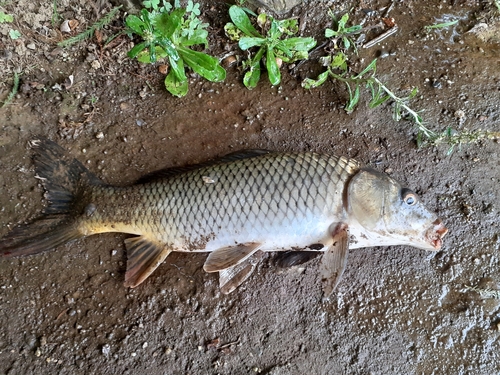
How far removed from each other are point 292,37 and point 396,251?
5.77ft

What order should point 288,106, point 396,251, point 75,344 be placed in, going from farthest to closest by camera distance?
1. point 288,106
2. point 396,251
3. point 75,344

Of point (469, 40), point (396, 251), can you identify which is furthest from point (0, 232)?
point (469, 40)

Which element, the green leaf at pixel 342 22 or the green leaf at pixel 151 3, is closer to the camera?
the green leaf at pixel 151 3

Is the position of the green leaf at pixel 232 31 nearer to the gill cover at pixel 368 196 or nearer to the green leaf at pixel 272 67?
the green leaf at pixel 272 67

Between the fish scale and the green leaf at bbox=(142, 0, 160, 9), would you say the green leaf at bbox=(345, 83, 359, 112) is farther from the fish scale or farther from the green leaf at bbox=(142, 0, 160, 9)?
the green leaf at bbox=(142, 0, 160, 9)

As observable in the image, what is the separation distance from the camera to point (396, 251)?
2.89 meters

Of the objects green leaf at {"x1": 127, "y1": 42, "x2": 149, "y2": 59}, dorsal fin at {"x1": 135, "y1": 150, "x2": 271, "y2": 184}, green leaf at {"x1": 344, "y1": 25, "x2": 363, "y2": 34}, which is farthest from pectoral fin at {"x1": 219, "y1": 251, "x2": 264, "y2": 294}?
green leaf at {"x1": 344, "y1": 25, "x2": 363, "y2": 34}

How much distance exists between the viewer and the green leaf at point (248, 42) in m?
2.98

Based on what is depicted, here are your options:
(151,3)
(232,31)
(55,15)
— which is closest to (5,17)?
(55,15)

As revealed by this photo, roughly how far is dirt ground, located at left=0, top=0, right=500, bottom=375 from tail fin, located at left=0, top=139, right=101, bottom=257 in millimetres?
160

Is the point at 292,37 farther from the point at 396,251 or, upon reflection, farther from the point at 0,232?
the point at 0,232

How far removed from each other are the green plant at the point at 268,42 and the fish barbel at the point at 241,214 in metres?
0.72

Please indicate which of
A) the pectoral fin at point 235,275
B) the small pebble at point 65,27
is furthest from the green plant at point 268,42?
the pectoral fin at point 235,275

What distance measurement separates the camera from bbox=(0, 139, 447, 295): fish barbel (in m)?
2.51
